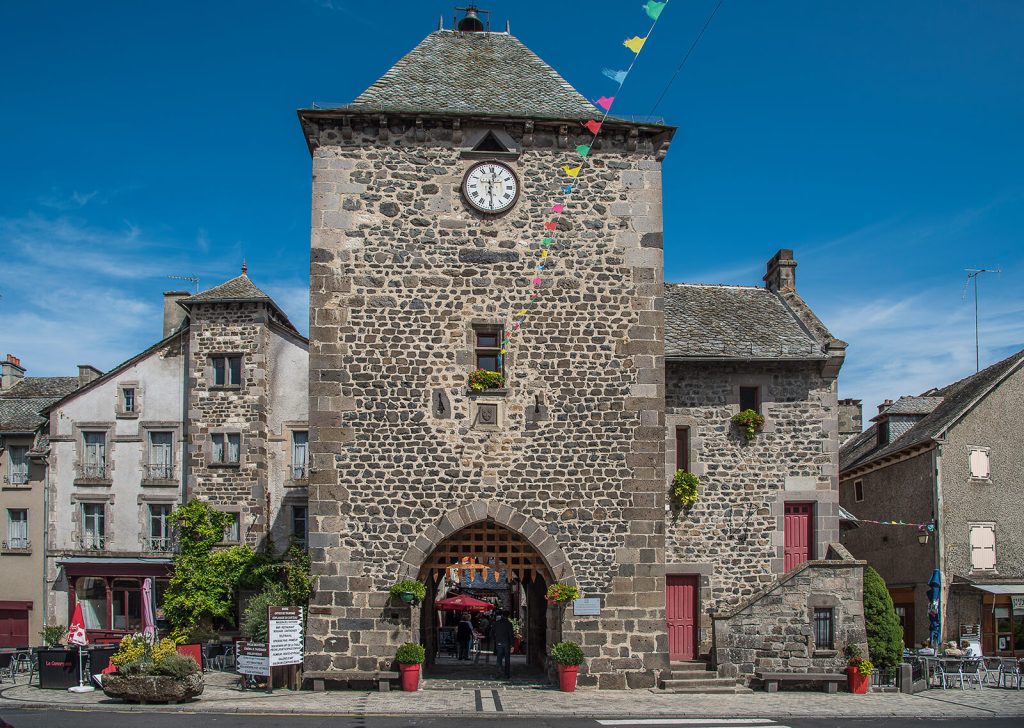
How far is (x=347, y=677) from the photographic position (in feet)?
50.5

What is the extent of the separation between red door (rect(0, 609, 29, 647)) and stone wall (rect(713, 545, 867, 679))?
19012 millimetres

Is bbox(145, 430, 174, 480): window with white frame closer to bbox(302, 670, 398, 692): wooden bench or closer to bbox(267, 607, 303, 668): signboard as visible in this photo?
bbox(267, 607, 303, 668): signboard

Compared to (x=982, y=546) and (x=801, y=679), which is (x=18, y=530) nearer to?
(x=801, y=679)

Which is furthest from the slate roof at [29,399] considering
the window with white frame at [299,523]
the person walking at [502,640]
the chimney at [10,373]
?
the person walking at [502,640]

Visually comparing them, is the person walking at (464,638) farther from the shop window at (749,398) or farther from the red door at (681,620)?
the shop window at (749,398)

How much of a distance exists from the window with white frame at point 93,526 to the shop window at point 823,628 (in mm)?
18311

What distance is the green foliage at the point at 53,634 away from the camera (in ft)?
78.7

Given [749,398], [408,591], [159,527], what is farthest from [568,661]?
[159,527]

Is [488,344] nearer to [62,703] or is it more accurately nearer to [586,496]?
[586,496]

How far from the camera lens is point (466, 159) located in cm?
1677

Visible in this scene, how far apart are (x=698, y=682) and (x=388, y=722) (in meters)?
5.88

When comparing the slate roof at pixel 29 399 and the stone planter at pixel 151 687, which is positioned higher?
the slate roof at pixel 29 399

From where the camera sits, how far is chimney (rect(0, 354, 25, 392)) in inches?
1197

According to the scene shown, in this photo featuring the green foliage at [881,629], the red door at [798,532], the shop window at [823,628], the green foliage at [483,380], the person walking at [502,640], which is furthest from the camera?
the red door at [798,532]
